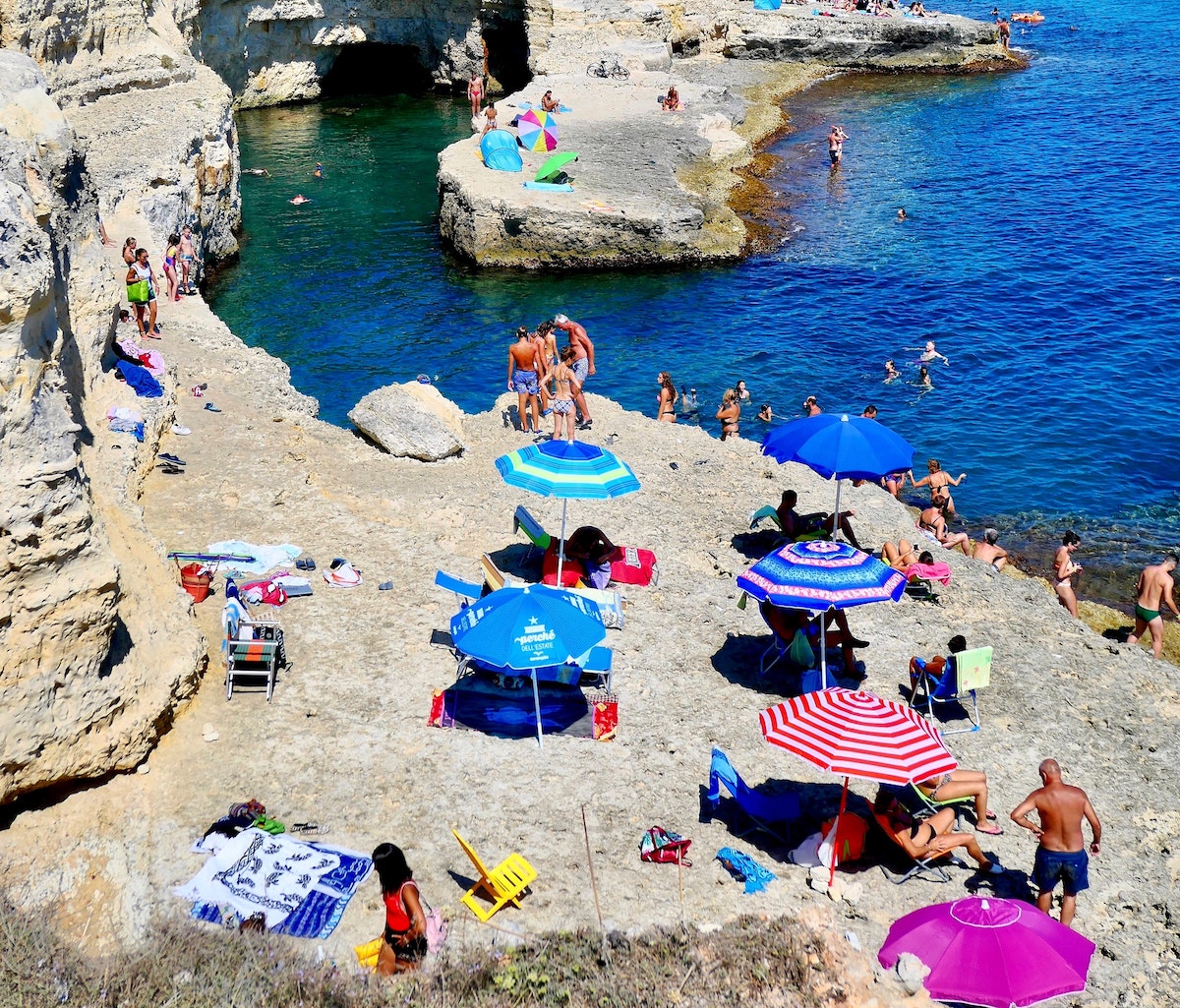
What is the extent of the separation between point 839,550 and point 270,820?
585 centimetres

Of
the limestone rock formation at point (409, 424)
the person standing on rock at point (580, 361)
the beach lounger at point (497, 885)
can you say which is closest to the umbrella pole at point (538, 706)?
the beach lounger at point (497, 885)

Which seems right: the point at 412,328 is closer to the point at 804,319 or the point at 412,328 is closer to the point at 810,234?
the point at 804,319

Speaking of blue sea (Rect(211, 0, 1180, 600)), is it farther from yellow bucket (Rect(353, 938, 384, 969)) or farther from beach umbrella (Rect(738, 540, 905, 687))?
yellow bucket (Rect(353, 938, 384, 969))

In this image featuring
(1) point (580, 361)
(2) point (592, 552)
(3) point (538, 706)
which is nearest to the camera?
(3) point (538, 706)

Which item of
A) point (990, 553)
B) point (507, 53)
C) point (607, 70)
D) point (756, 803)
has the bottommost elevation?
point (990, 553)

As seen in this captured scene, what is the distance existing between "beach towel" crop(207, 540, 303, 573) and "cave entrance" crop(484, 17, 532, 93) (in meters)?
38.7

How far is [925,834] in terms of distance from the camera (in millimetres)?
9414

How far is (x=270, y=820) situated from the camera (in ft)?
30.0

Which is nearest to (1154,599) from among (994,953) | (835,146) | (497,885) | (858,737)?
(858,737)

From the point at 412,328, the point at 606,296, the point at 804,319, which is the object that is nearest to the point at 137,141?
the point at 412,328

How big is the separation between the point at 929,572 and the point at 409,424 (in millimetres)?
7714

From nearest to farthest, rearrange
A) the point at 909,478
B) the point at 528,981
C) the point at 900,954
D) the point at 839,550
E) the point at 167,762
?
the point at 528,981
the point at 900,954
the point at 167,762
the point at 839,550
the point at 909,478

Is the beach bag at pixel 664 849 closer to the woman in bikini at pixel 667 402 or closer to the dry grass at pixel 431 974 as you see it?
the dry grass at pixel 431 974

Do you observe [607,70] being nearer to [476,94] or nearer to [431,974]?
[476,94]
